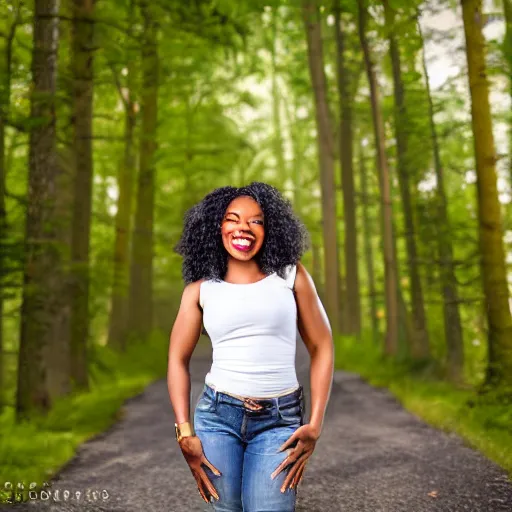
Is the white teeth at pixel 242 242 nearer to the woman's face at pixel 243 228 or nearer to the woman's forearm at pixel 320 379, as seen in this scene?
the woman's face at pixel 243 228

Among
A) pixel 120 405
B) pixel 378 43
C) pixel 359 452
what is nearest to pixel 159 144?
pixel 378 43

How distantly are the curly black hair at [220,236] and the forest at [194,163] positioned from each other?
414 cm

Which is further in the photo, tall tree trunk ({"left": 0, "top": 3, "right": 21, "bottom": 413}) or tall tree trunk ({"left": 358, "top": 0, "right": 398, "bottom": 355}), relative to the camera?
tall tree trunk ({"left": 358, "top": 0, "right": 398, "bottom": 355})

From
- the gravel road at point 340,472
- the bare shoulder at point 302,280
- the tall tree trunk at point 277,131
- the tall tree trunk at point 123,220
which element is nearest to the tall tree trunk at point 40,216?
the gravel road at point 340,472

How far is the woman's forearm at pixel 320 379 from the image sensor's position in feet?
9.07

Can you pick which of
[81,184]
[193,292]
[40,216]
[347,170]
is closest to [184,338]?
[193,292]

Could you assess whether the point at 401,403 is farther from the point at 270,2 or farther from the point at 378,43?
the point at 378,43

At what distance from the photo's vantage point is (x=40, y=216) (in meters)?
8.01

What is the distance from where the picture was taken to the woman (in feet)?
8.91

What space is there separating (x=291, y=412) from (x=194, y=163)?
1561 centimetres

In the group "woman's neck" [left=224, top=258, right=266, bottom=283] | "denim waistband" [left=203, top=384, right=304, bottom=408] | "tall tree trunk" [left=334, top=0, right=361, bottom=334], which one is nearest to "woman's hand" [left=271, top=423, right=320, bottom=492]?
"denim waistband" [left=203, top=384, right=304, bottom=408]

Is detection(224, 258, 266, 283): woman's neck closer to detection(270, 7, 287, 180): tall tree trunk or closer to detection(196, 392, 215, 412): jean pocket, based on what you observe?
detection(196, 392, 215, 412): jean pocket

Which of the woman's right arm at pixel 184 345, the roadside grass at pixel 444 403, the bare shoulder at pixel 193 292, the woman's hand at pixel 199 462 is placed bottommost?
the roadside grass at pixel 444 403

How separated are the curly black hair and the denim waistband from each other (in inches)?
18.3
